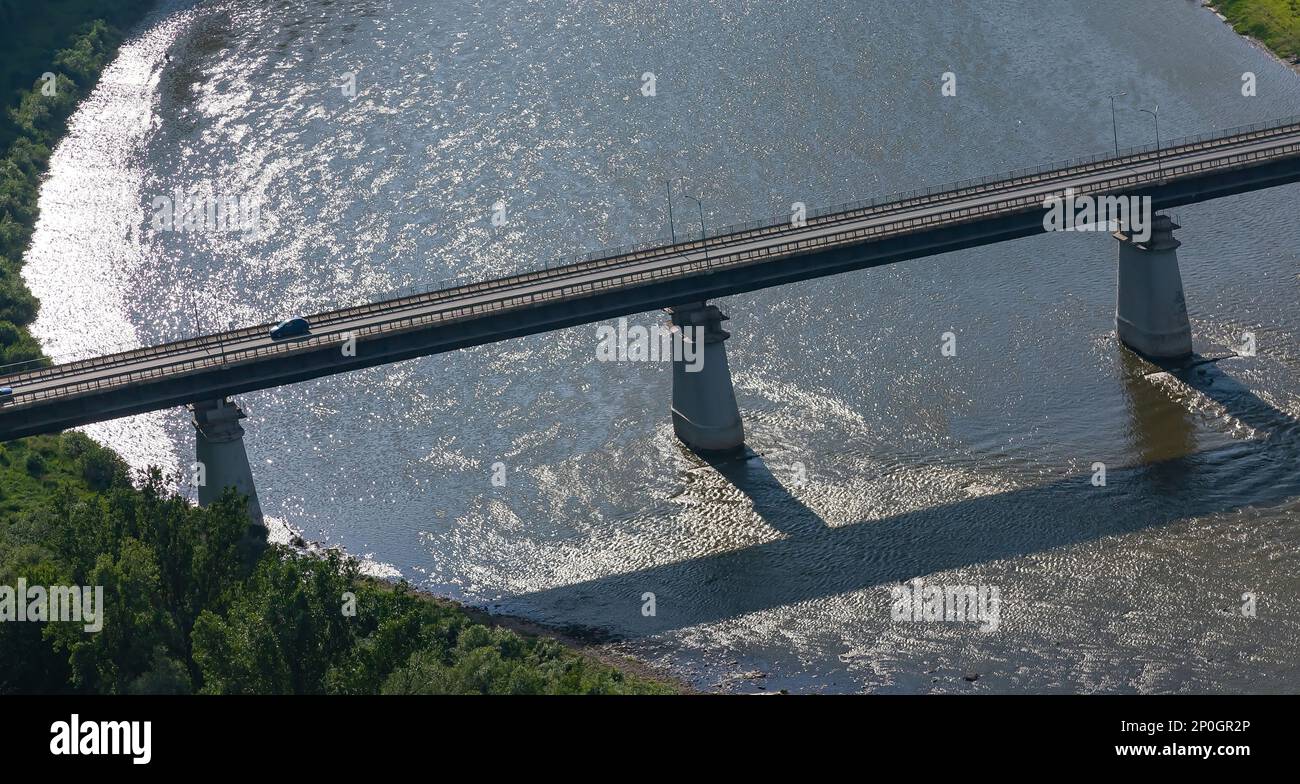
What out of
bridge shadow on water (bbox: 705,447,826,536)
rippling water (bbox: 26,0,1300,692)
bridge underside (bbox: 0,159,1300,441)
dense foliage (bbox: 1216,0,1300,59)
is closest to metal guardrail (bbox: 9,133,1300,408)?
bridge underside (bbox: 0,159,1300,441)

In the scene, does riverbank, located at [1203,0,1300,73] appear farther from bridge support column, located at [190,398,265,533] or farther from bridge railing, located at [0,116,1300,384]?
bridge support column, located at [190,398,265,533]

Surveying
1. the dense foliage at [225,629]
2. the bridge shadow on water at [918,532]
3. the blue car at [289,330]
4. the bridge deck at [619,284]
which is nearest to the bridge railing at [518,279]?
the bridge deck at [619,284]

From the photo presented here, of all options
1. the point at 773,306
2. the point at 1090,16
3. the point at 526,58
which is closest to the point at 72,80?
the point at 526,58

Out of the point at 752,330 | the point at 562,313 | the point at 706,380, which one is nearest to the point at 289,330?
the point at 562,313

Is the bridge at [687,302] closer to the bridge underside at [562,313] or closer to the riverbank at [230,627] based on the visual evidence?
the bridge underside at [562,313]
